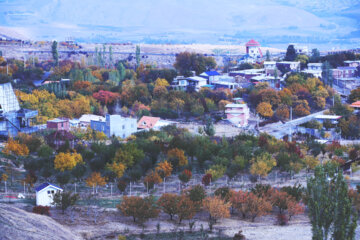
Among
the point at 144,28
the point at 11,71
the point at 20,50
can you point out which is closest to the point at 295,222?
the point at 11,71

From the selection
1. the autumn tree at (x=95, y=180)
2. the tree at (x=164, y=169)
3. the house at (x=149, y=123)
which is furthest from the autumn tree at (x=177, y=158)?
the house at (x=149, y=123)

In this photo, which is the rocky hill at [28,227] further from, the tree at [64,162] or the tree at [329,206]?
the tree at [329,206]

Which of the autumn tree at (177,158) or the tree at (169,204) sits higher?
the autumn tree at (177,158)

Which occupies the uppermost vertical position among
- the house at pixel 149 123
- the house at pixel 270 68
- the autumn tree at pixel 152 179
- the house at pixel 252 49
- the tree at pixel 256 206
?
the house at pixel 252 49

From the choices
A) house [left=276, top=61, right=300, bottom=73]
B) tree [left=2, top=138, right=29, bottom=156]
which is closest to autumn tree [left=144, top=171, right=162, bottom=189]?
tree [left=2, top=138, right=29, bottom=156]

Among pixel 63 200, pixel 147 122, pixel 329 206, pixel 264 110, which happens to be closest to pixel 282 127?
pixel 264 110

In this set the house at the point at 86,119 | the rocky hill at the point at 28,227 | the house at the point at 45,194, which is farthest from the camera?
the house at the point at 86,119

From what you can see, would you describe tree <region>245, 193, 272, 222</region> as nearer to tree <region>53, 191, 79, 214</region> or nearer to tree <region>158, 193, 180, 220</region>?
tree <region>158, 193, 180, 220</region>
